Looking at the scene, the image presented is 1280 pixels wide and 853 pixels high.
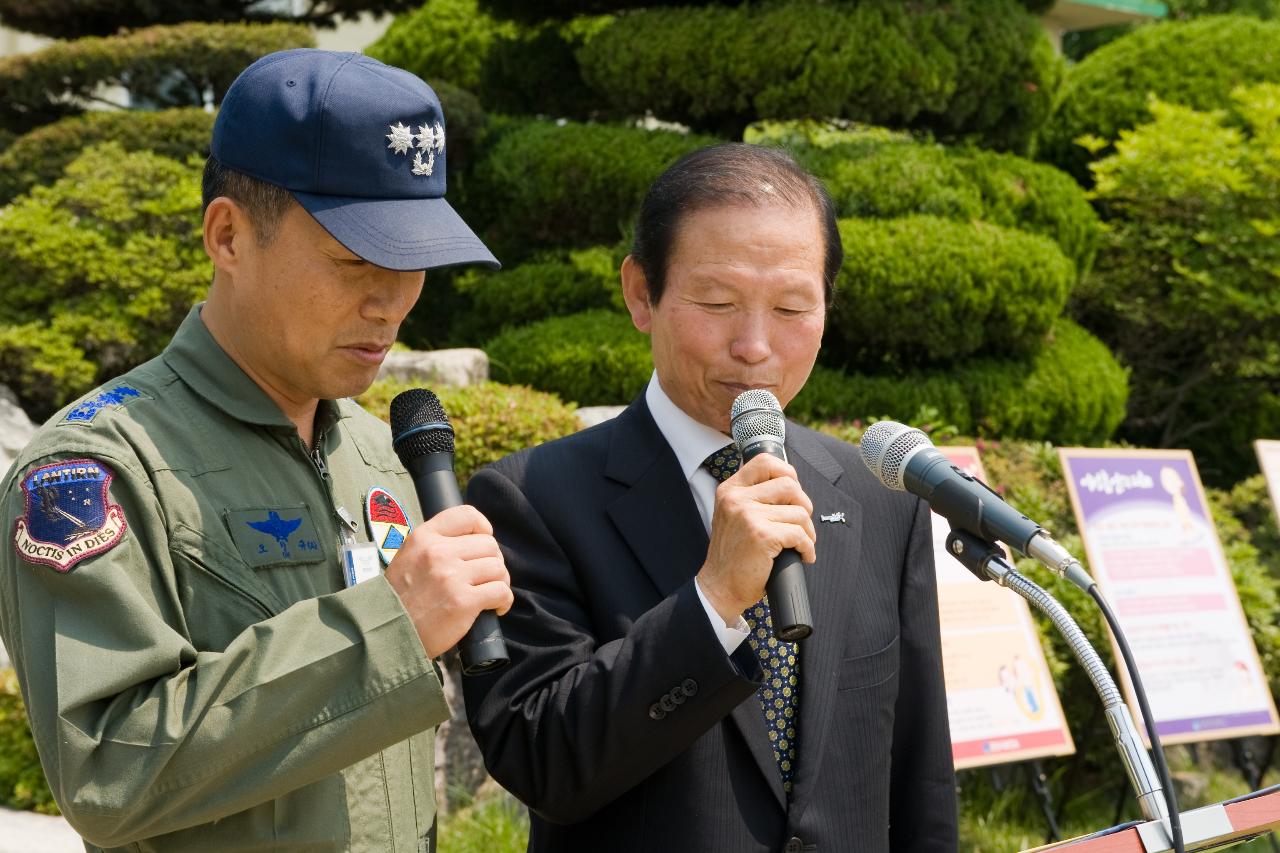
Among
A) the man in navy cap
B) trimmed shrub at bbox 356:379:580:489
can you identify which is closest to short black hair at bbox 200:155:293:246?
the man in navy cap

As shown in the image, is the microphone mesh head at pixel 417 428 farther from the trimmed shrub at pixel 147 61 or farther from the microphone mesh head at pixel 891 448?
the trimmed shrub at pixel 147 61

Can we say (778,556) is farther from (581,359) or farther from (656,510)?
(581,359)

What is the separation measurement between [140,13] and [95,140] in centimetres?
214

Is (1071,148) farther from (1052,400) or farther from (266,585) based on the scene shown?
(266,585)

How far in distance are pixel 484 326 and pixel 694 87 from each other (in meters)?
2.08

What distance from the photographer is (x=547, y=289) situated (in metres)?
8.12

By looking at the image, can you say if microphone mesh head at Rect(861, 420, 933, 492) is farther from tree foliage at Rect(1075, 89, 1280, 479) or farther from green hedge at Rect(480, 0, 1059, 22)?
tree foliage at Rect(1075, 89, 1280, 479)

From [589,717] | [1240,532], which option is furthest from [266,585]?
[1240,532]

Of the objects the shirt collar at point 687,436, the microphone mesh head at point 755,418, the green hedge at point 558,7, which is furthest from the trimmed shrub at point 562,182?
the microphone mesh head at point 755,418

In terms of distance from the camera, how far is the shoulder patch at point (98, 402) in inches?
71.5

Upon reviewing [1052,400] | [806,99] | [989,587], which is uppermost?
[806,99]

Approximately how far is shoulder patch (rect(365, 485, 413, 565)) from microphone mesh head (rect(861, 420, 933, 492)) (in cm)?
81

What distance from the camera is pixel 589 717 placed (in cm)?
194

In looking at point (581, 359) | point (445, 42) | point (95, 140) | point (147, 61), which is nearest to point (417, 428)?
point (581, 359)
